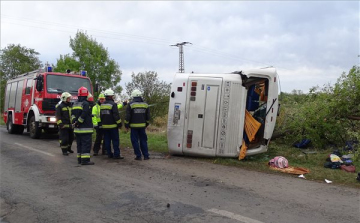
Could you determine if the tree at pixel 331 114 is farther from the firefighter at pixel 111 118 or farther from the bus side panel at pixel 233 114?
the firefighter at pixel 111 118

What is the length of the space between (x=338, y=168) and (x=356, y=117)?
2.03 m

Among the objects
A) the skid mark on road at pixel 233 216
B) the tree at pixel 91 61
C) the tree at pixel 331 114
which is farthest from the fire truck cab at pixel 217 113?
the tree at pixel 91 61

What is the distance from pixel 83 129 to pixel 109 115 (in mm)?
814

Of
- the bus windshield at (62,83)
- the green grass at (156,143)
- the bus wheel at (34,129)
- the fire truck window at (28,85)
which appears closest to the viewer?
the green grass at (156,143)

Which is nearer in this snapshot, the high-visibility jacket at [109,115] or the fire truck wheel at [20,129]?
the high-visibility jacket at [109,115]

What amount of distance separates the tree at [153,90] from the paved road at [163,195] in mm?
10137

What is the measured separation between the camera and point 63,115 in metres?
9.27

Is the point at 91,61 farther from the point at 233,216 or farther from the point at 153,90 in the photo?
the point at 233,216

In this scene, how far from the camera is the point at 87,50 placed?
93.9ft

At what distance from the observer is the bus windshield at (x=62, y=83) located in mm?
12188

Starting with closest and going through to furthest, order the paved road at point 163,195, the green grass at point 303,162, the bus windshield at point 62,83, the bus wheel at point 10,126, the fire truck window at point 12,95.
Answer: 1. the paved road at point 163,195
2. the green grass at point 303,162
3. the bus windshield at point 62,83
4. the fire truck window at point 12,95
5. the bus wheel at point 10,126

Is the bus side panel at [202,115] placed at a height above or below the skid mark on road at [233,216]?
above

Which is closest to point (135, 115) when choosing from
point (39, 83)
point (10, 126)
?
point (39, 83)

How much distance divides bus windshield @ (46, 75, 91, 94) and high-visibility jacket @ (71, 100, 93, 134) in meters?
4.79
